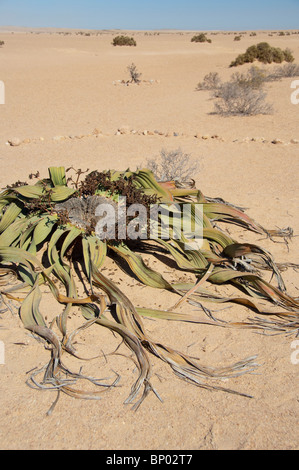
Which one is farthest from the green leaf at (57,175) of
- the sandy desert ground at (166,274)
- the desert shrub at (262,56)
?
the desert shrub at (262,56)

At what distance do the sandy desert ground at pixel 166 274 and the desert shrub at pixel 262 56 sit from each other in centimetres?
520

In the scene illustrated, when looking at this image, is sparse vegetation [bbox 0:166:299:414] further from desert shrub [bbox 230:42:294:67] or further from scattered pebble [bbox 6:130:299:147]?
desert shrub [bbox 230:42:294:67]

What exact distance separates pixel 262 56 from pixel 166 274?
1614 centimetres

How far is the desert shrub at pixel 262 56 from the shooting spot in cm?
1615

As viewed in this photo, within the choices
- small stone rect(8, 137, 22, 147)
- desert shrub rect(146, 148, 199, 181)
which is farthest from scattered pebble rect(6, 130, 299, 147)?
desert shrub rect(146, 148, 199, 181)

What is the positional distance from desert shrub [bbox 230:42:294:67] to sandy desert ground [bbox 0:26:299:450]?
17.1ft

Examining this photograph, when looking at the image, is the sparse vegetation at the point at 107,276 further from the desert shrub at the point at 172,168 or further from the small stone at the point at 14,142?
the small stone at the point at 14,142

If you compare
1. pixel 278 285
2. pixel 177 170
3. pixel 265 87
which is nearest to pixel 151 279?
pixel 278 285

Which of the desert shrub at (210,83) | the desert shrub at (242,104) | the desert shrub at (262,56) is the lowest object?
the desert shrub at (242,104)

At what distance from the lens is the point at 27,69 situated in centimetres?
1505

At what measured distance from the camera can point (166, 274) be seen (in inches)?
114

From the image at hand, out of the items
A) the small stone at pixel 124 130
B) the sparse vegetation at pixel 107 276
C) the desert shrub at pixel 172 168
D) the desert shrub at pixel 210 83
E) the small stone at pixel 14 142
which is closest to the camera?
the sparse vegetation at pixel 107 276

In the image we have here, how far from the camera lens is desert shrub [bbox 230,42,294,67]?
53.0 feet

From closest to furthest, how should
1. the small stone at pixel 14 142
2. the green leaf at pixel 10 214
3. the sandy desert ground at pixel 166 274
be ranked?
1. the sandy desert ground at pixel 166 274
2. the green leaf at pixel 10 214
3. the small stone at pixel 14 142
